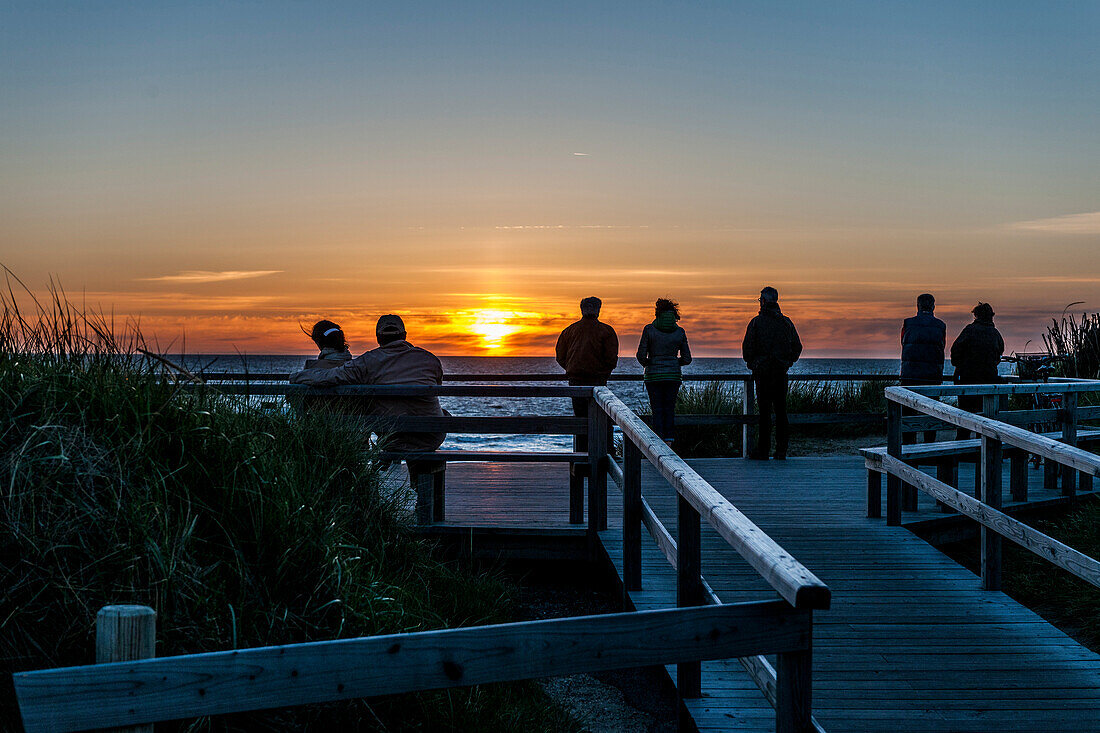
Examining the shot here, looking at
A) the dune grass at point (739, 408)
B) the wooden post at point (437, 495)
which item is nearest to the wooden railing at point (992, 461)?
the wooden post at point (437, 495)

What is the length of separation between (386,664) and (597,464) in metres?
4.68

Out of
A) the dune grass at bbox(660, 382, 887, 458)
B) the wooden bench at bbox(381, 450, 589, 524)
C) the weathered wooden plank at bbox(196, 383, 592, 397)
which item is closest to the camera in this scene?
the weathered wooden plank at bbox(196, 383, 592, 397)

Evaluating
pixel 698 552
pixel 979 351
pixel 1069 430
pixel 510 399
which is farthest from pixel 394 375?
pixel 510 399

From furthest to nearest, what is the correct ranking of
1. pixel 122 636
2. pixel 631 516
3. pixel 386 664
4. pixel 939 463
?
pixel 939 463
pixel 631 516
pixel 386 664
pixel 122 636

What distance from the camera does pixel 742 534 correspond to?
10.0 ft

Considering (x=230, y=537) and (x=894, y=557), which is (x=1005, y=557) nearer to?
(x=894, y=557)

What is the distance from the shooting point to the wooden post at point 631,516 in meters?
5.36

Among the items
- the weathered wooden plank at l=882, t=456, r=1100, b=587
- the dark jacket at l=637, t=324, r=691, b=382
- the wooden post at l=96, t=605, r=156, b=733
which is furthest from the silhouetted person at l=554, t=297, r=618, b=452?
the wooden post at l=96, t=605, r=156, b=733

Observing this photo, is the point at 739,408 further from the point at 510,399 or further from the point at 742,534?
the point at 510,399

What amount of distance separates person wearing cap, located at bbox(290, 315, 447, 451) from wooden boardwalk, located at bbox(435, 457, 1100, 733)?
81cm

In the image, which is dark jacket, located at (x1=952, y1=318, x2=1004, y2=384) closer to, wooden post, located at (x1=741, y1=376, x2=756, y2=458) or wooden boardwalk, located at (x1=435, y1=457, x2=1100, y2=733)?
wooden post, located at (x1=741, y1=376, x2=756, y2=458)

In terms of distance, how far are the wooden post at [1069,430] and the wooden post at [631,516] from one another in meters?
5.30

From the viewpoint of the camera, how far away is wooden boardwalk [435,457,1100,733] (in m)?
3.95

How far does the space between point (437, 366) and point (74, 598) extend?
4440 millimetres
